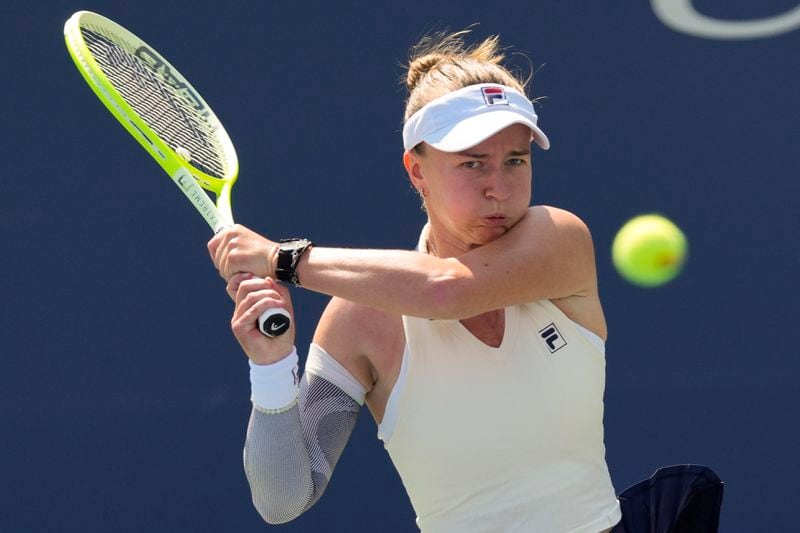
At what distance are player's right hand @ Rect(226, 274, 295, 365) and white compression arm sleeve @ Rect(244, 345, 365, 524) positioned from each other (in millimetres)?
60

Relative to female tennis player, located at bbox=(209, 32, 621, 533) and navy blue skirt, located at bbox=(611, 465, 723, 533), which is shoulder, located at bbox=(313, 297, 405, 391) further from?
navy blue skirt, located at bbox=(611, 465, 723, 533)

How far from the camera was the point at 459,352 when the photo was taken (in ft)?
→ 7.19

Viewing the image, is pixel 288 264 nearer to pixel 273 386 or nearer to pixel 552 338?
pixel 273 386

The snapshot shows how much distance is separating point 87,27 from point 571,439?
128 cm

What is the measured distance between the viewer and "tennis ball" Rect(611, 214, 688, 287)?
3.73 metres

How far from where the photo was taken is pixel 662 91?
3.97m

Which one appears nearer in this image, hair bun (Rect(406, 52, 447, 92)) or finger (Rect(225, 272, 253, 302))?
finger (Rect(225, 272, 253, 302))

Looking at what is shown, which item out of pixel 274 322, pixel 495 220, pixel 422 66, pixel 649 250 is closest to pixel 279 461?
pixel 274 322

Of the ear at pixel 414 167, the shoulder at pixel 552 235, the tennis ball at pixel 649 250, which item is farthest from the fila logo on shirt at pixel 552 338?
the tennis ball at pixel 649 250

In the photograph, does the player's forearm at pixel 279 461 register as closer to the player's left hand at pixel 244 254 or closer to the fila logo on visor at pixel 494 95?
the player's left hand at pixel 244 254

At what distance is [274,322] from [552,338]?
49 cm

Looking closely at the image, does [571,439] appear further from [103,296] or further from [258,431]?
[103,296]

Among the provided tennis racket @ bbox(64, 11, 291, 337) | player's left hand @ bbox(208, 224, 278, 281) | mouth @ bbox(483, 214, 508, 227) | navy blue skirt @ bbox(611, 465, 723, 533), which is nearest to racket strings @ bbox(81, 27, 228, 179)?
tennis racket @ bbox(64, 11, 291, 337)

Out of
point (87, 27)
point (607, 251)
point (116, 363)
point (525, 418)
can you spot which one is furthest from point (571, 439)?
point (116, 363)
